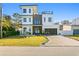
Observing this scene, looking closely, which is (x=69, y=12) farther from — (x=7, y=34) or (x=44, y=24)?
(x=7, y=34)

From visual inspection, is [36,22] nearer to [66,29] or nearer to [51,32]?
[51,32]

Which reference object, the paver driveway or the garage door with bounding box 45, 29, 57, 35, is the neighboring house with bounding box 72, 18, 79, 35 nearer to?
the paver driveway

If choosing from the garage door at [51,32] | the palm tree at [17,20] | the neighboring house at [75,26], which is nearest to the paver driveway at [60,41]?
the garage door at [51,32]

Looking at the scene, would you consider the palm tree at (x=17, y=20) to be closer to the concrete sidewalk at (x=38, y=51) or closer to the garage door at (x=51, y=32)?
the concrete sidewalk at (x=38, y=51)

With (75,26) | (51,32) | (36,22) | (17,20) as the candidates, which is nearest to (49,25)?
(51,32)

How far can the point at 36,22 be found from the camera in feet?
34.3

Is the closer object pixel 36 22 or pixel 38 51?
pixel 38 51

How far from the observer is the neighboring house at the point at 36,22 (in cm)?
1036

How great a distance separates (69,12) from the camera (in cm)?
1023

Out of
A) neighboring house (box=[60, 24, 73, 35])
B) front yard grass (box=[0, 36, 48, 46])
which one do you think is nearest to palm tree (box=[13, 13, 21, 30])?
front yard grass (box=[0, 36, 48, 46])

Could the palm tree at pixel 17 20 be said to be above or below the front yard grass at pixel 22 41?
above

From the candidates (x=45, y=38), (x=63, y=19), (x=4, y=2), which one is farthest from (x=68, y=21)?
(x=4, y=2)

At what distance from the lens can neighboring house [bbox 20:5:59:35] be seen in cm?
1036

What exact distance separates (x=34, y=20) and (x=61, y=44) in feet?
3.95
